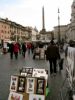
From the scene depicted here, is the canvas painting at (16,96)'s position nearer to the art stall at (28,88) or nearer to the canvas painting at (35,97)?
the art stall at (28,88)

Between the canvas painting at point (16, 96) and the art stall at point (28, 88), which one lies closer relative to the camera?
the art stall at point (28, 88)

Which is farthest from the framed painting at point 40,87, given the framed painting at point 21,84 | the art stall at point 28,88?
the framed painting at point 21,84

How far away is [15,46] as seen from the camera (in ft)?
110

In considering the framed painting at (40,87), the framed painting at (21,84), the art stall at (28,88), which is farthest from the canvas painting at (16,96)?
the framed painting at (40,87)

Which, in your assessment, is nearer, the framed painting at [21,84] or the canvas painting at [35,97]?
the canvas painting at [35,97]

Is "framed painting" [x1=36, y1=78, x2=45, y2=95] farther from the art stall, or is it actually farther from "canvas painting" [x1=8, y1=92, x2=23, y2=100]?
"canvas painting" [x1=8, y1=92, x2=23, y2=100]

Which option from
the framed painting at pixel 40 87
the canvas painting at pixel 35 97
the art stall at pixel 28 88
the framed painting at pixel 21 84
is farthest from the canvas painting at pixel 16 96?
the framed painting at pixel 40 87

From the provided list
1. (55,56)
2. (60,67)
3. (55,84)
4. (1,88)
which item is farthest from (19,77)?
(60,67)

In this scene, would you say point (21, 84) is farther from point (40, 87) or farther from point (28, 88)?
point (40, 87)

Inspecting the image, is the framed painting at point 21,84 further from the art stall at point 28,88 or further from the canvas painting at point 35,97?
the canvas painting at point 35,97

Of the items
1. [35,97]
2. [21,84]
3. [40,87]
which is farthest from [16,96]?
[40,87]

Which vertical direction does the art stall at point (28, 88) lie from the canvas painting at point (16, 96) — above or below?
above

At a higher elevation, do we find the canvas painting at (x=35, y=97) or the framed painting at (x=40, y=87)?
the framed painting at (x=40, y=87)

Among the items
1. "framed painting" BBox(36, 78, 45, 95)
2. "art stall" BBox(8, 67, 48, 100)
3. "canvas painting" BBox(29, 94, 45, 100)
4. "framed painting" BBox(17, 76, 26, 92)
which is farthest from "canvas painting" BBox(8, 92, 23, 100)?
"framed painting" BBox(36, 78, 45, 95)
